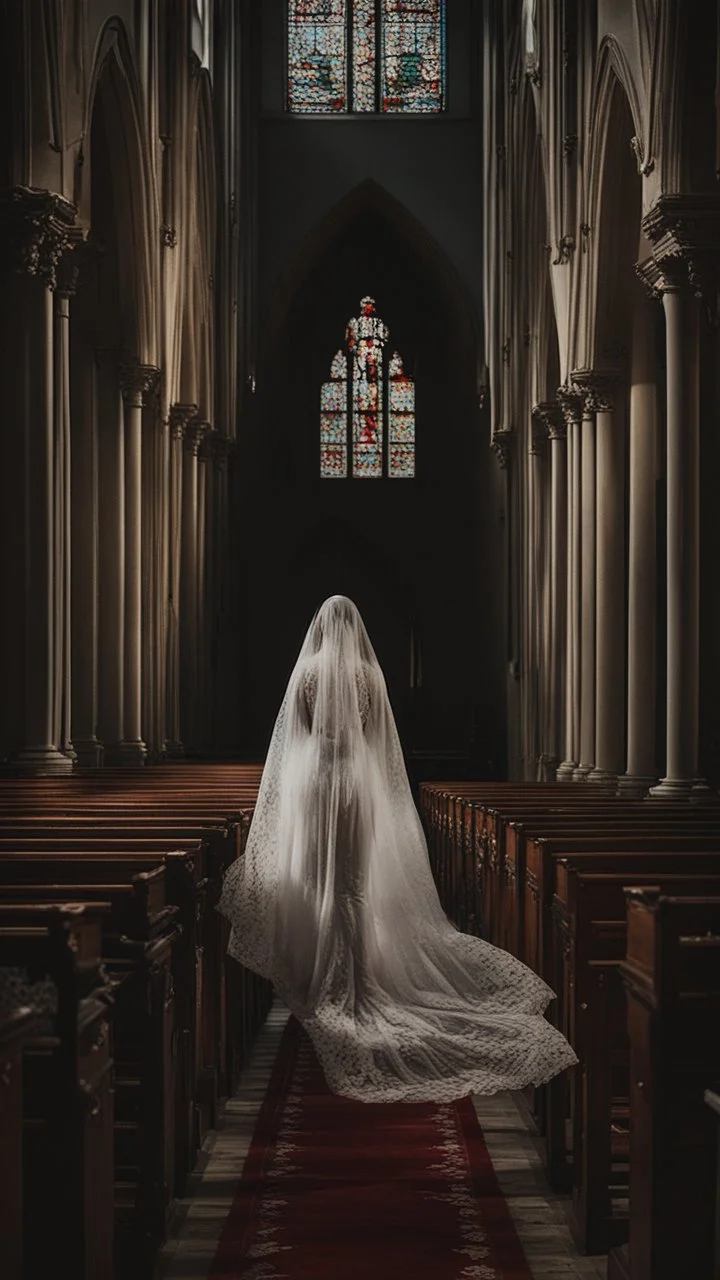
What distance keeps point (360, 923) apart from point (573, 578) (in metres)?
10.3

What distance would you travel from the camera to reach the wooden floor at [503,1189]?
4660mm

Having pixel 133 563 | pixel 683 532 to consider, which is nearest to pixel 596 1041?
pixel 683 532

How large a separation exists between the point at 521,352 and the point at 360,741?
16066 mm

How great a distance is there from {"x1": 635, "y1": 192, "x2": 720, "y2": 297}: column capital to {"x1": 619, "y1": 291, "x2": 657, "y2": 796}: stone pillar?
328 cm

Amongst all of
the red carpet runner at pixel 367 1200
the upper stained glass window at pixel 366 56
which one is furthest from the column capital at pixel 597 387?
the upper stained glass window at pixel 366 56

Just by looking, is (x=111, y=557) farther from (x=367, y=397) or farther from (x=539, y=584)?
(x=367, y=397)

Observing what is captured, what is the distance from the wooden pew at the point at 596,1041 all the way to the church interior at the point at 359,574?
17 mm

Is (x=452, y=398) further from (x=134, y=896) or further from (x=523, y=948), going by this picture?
(x=134, y=896)

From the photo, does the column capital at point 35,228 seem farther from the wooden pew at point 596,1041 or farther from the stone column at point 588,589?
the wooden pew at point 596,1041

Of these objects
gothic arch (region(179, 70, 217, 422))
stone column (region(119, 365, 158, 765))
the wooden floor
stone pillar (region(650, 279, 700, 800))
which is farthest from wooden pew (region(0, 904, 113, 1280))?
gothic arch (region(179, 70, 217, 422))

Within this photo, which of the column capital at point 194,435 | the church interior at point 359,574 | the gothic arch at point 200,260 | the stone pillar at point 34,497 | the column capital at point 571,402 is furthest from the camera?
the column capital at point 194,435

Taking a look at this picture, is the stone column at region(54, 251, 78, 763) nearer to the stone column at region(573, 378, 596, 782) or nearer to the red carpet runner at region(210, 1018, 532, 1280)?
the stone column at region(573, 378, 596, 782)

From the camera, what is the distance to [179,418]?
20.4m

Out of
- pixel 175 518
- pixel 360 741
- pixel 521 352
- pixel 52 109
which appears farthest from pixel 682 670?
pixel 521 352
